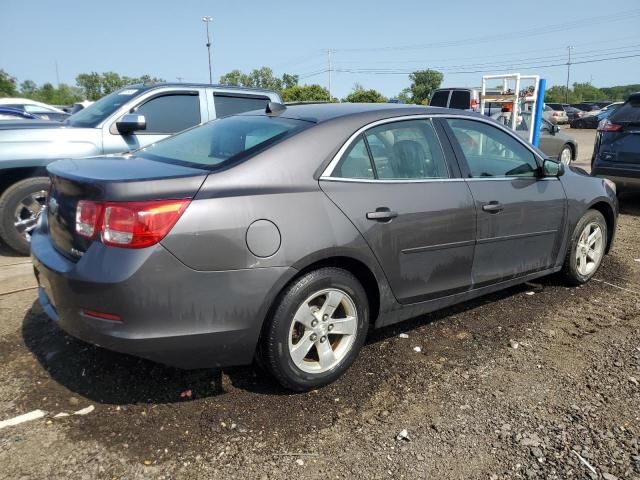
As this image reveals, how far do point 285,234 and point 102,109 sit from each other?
4.29 m

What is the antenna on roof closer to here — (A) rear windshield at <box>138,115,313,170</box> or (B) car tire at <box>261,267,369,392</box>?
(A) rear windshield at <box>138,115,313,170</box>

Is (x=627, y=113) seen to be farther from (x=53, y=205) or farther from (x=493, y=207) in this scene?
(x=53, y=205)

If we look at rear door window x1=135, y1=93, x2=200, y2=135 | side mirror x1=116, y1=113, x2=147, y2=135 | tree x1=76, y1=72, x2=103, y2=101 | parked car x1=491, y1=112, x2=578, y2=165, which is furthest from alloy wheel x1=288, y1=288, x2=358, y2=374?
tree x1=76, y1=72, x2=103, y2=101

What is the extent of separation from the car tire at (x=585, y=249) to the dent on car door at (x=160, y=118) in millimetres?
4307

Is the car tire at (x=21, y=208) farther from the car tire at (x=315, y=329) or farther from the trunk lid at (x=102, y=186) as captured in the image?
the car tire at (x=315, y=329)

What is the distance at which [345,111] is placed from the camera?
321cm

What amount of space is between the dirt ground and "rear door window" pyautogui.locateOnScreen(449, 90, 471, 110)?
13.5 m

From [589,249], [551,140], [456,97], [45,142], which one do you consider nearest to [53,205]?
[45,142]

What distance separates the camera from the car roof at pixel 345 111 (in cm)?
312

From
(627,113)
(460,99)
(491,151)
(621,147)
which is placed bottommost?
(621,147)

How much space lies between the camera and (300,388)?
2836 mm

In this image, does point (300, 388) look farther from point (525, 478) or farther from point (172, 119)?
point (172, 119)

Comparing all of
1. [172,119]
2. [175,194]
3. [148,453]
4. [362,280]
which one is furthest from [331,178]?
[172,119]

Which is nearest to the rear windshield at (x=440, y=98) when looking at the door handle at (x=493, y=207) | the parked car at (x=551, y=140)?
the parked car at (x=551, y=140)
